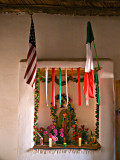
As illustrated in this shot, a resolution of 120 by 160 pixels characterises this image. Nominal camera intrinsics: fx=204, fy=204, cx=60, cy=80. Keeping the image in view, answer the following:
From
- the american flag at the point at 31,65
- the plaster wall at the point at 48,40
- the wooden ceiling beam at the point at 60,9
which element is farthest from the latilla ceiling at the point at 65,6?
the american flag at the point at 31,65

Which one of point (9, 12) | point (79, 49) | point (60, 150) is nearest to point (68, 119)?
point (60, 150)

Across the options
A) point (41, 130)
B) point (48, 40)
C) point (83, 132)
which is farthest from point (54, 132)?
point (48, 40)

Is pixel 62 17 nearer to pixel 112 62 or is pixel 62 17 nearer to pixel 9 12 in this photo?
pixel 9 12

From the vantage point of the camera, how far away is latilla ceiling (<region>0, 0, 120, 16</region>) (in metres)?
4.57

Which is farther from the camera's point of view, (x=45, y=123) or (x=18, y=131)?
(x=45, y=123)

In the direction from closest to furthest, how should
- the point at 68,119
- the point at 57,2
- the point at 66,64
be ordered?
the point at 57,2, the point at 66,64, the point at 68,119

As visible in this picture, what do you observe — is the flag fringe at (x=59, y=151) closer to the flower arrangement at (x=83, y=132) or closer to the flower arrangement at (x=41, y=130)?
the flower arrangement at (x=83, y=132)

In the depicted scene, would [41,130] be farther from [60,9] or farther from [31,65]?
[60,9]

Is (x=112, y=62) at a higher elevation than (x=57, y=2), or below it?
below

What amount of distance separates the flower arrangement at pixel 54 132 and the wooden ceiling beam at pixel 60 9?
9.75 feet

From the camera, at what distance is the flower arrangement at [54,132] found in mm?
5137

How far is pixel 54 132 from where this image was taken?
5.32 meters

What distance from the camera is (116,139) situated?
5.10m

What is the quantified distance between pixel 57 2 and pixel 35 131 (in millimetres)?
3071
